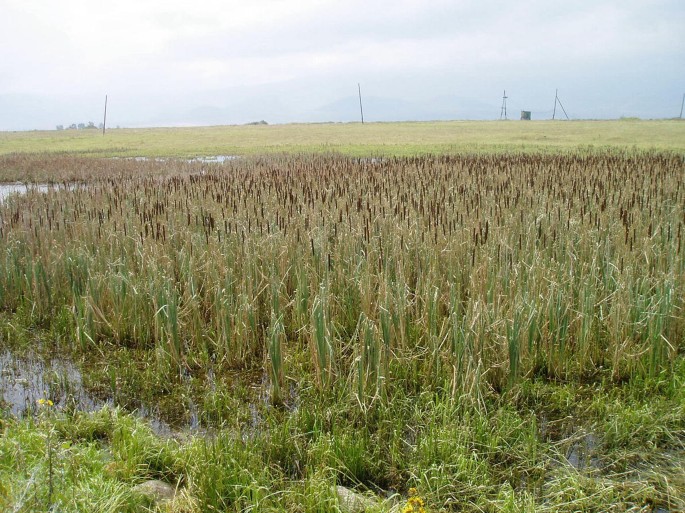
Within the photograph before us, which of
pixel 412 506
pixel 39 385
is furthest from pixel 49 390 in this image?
pixel 412 506

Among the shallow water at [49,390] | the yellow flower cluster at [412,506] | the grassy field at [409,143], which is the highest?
the grassy field at [409,143]

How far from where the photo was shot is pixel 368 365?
11.7ft

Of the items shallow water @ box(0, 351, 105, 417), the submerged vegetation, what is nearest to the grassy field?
the submerged vegetation

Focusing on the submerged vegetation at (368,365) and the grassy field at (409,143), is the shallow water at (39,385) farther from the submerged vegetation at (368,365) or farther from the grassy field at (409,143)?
the grassy field at (409,143)

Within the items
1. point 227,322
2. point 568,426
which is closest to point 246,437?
point 227,322

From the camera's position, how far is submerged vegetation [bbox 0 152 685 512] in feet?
9.12

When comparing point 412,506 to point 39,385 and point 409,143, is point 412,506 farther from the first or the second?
point 409,143

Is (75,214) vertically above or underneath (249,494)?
above

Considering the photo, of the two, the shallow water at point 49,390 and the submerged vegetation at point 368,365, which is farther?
the shallow water at point 49,390

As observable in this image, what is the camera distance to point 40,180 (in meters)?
18.7

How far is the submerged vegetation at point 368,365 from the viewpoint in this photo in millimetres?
2779

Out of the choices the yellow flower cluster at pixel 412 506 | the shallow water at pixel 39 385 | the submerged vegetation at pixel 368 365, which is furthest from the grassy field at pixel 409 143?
the yellow flower cluster at pixel 412 506

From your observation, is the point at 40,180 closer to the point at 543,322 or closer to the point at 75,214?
the point at 75,214

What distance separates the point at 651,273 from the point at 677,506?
295cm
